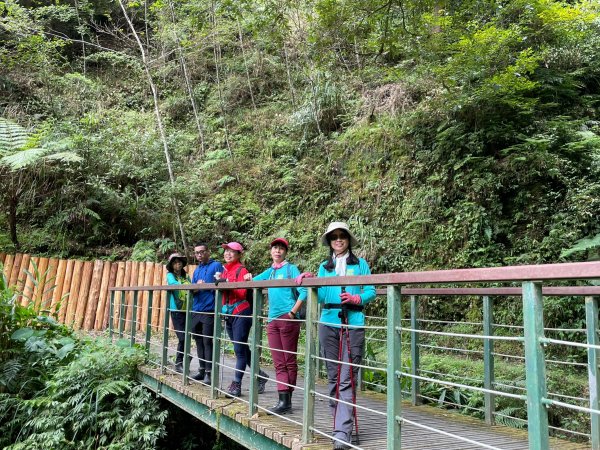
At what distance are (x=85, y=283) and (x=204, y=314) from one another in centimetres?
616

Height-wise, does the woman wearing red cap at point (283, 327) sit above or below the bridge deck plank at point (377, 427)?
above

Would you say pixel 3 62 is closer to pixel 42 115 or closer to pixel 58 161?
pixel 42 115

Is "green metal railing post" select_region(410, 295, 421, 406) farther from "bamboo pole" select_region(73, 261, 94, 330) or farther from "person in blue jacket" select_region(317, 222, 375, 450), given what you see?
"bamboo pole" select_region(73, 261, 94, 330)

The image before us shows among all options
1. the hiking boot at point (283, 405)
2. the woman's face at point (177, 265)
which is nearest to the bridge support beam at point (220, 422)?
the hiking boot at point (283, 405)

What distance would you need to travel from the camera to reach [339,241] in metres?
3.58

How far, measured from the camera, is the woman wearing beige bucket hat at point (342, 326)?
319cm

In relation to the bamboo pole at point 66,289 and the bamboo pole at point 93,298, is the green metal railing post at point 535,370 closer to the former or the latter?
the bamboo pole at point 93,298

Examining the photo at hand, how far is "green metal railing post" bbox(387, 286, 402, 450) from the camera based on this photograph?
→ 251 centimetres

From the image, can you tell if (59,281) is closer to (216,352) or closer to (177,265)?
(177,265)

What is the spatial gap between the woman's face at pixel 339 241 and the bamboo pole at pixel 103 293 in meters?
8.40

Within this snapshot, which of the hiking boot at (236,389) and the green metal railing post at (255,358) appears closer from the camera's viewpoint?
the green metal railing post at (255,358)

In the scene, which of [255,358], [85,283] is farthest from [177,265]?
[85,283]

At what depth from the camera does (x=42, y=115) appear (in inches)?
583

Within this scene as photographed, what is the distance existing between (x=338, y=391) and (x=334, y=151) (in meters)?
8.97
